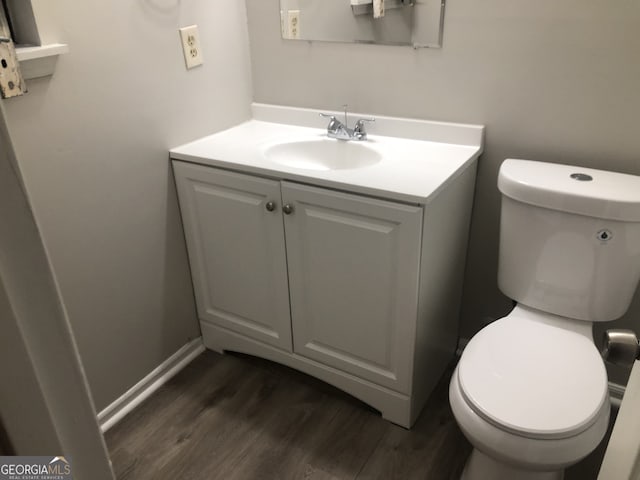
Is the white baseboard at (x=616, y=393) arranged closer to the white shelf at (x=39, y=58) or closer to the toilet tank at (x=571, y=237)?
the toilet tank at (x=571, y=237)

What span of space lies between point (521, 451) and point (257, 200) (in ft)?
3.39

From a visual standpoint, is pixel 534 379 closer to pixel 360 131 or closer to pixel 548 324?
pixel 548 324

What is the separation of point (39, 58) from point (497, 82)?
131 centimetres

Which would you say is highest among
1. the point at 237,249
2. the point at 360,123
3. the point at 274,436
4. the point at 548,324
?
the point at 360,123

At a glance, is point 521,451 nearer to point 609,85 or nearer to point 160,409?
point 609,85

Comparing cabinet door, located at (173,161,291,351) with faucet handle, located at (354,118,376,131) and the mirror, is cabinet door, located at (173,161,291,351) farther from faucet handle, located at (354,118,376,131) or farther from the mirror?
the mirror

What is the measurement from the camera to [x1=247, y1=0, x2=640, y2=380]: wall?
1466 millimetres

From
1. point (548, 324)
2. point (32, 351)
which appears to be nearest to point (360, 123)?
point (548, 324)

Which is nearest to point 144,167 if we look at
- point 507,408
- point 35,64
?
point 35,64

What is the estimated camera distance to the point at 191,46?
1758 mm

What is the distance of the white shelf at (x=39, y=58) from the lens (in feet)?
4.12

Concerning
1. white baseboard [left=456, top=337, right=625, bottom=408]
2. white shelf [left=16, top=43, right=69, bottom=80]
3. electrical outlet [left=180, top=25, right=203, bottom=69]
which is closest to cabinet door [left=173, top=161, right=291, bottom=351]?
electrical outlet [left=180, top=25, right=203, bottom=69]

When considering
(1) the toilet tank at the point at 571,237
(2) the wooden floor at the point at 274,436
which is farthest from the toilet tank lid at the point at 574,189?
(2) the wooden floor at the point at 274,436

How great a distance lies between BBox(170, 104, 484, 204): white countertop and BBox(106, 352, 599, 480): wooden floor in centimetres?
83
